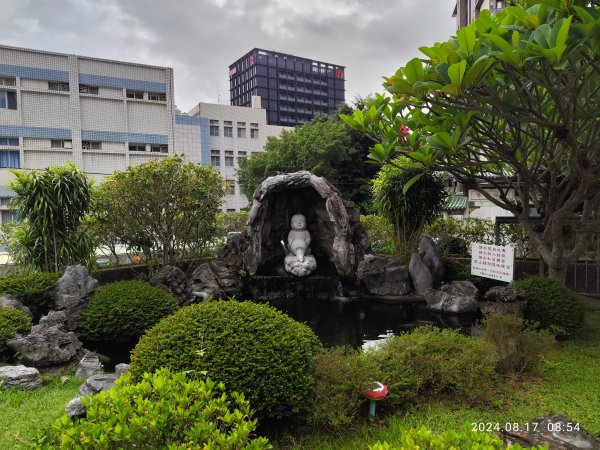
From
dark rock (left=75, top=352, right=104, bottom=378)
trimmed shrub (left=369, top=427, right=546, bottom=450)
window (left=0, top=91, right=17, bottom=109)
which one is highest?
window (left=0, top=91, right=17, bottom=109)

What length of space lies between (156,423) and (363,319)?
6.12 m

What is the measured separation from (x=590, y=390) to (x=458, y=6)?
106 ft

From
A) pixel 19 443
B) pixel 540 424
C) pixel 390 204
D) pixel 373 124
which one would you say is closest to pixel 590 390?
pixel 540 424

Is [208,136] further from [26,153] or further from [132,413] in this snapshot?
[132,413]

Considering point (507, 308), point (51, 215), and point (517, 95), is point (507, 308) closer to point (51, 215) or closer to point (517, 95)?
point (517, 95)

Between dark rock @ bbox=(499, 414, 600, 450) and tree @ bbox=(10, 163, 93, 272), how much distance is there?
25.6 feet

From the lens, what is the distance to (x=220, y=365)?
3.10m

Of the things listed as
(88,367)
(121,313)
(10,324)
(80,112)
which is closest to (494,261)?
(121,313)

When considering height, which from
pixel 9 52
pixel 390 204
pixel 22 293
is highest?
pixel 9 52

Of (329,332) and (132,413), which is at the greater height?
(132,413)

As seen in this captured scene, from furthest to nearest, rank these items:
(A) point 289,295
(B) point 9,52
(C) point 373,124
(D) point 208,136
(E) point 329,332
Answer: (D) point 208,136 < (B) point 9,52 < (A) point 289,295 < (E) point 329,332 < (C) point 373,124
